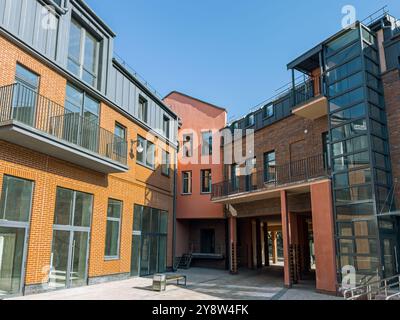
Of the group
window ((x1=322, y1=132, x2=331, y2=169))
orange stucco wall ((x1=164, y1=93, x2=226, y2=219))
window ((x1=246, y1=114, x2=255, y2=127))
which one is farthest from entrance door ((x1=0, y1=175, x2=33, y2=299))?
orange stucco wall ((x1=164, y1=93, x2=226, y2=219))

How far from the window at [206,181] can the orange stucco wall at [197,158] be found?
252 mm

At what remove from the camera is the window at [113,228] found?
14.0 metres

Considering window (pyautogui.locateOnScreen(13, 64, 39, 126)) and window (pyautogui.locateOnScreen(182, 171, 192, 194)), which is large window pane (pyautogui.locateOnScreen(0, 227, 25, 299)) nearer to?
window (pyautogui.locateOnScreen(13, 64, 39, 126))

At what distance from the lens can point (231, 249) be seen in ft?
60.0

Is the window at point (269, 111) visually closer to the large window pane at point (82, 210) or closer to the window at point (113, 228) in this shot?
the window at point (113, 228)

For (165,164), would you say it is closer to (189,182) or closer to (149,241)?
(189,182)

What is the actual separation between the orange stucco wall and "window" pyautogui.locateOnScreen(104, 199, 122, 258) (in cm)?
738

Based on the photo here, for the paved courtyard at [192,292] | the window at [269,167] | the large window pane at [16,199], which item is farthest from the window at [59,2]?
the window at [269,167]

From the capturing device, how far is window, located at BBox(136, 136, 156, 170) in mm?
16867

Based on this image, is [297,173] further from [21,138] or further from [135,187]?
[21,138]

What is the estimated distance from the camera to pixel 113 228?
1439 cm

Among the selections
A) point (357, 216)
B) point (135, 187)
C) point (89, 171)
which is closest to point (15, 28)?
point (89, 171)

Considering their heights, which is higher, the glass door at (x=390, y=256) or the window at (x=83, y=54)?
the window at (x=83, y=54)
